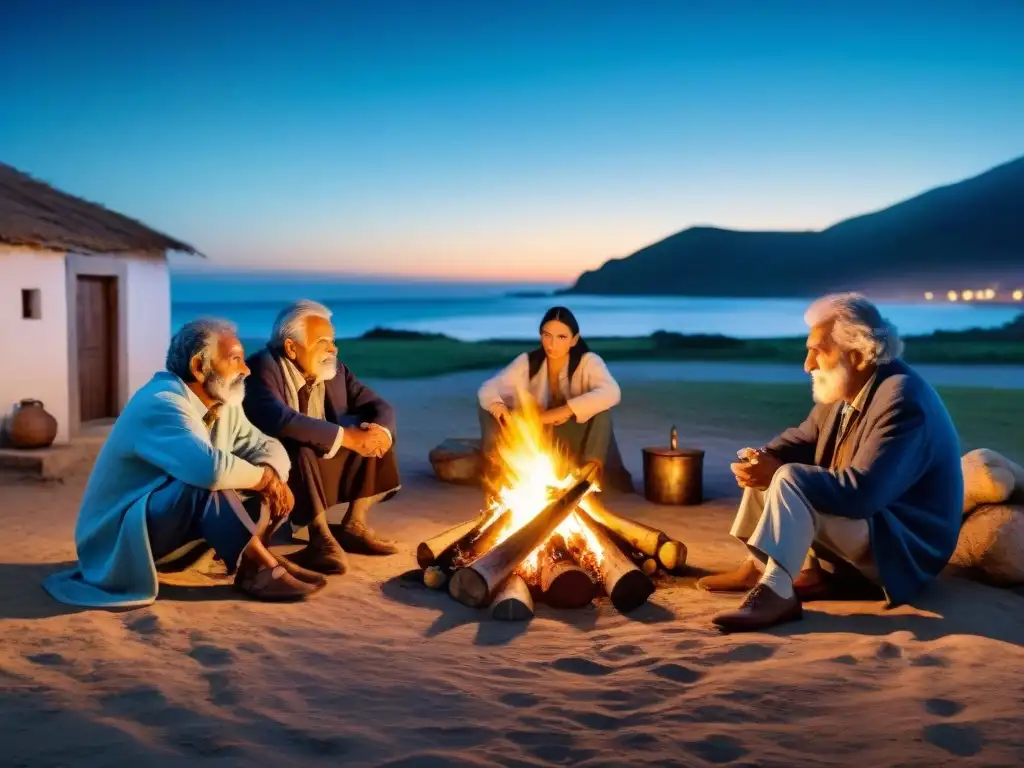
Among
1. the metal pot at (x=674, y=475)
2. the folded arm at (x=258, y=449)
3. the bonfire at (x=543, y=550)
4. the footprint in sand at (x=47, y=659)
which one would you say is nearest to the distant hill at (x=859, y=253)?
the metal pot at (x=674, y=475)

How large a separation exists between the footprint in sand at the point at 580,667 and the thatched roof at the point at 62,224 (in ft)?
23.5

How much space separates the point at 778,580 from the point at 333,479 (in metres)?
2.78

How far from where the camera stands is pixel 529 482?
586 centimetres

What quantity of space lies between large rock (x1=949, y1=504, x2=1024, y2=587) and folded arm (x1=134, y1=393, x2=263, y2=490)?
153 inches

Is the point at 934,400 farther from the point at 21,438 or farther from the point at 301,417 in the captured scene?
the point at 21,438

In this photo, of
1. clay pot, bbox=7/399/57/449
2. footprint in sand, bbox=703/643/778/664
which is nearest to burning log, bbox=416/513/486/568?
footprint in sand, bbox=703/643/778/664

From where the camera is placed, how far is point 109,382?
10695 millimetres

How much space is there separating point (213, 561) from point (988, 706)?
4091 mm

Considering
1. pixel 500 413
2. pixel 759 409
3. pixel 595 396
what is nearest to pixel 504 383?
pixel 500 413

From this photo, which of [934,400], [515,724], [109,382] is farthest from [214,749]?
[109,382]

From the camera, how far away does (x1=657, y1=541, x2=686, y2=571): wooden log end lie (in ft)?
18.0

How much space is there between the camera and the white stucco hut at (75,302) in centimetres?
897

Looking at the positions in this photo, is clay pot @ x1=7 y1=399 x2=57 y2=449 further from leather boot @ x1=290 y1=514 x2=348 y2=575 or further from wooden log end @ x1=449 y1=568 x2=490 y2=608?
wooden log end @ x1=449 y1=568 x2=490 y2=608

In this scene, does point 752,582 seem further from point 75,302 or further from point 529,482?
point 75,302
